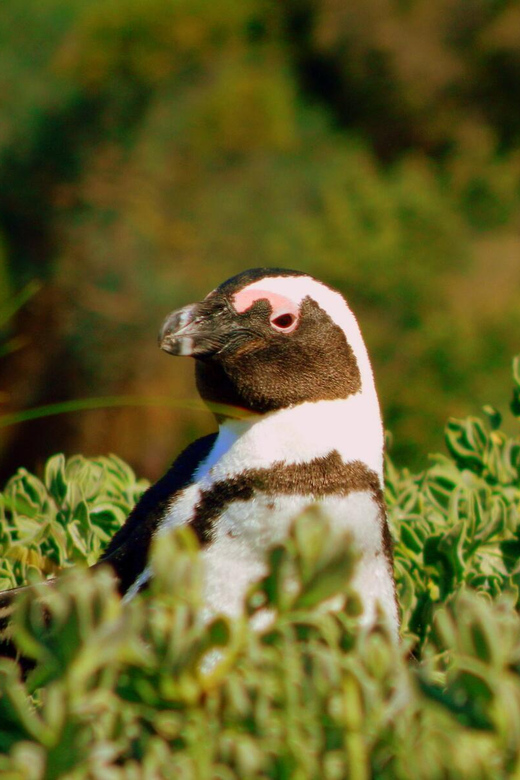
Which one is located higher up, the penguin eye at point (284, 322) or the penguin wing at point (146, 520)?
the penguin eye at point (284, 322)

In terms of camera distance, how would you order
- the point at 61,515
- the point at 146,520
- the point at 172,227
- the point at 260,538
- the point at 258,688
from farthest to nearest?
the point at 172,227 < the point at 61,515 < the point at 146,520 < the point at 260,538 < the point at 258,688

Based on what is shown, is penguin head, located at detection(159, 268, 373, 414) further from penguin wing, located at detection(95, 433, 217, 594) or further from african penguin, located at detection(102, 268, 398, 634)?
penguin wing, located at detection(95, 433, 217, 594)

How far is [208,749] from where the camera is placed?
750 millimetres

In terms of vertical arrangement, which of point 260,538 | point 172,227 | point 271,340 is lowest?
point 260,538

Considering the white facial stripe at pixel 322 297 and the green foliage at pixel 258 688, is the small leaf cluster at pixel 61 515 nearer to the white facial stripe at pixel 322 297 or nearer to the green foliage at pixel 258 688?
the white facial stripe at pixel 322 297

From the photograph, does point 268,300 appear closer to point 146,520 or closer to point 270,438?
point 270,438

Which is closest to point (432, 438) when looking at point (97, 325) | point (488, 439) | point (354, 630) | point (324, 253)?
point (324, 253)

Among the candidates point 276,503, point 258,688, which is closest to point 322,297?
point 276,503

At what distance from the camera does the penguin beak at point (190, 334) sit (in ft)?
4.55

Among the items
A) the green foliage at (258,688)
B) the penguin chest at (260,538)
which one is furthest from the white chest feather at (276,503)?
the green foliage at (258,688)

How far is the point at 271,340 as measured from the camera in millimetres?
1444

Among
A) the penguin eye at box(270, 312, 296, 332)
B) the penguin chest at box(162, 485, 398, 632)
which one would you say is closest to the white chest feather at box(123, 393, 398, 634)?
the penguin chest at box(162, 485, 398, 632)

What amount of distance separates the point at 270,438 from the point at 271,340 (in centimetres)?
14

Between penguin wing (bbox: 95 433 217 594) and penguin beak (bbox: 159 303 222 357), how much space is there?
0.51 ft
